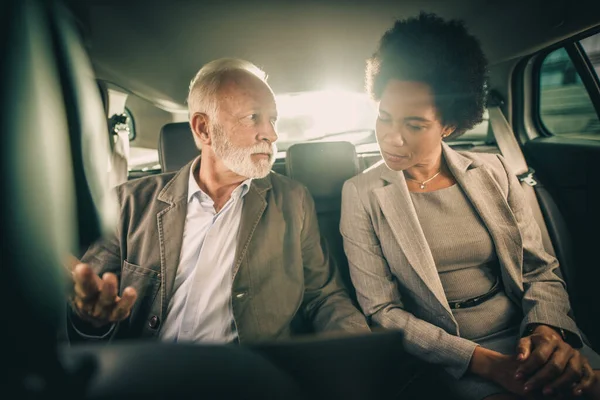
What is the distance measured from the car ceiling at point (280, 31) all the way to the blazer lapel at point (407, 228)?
112 centimetres

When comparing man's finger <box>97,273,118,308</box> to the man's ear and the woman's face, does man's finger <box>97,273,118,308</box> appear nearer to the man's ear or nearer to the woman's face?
the man's ear

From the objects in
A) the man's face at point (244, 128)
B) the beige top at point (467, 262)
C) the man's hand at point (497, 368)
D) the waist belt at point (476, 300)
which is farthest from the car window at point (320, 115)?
the man's hand at point (497, 368)

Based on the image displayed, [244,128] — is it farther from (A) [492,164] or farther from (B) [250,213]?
(A) [492,164]

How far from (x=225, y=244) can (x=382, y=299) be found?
25.2 inches

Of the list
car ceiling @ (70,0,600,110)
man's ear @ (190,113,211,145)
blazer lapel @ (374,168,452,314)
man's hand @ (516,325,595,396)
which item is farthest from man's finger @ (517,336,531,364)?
car ceiling @ (70,0,600,110)

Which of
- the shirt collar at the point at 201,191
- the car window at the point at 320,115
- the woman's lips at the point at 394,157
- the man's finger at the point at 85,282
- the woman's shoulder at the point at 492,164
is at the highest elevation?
the car window at the point at 320,115

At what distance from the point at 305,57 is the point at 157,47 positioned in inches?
37.1

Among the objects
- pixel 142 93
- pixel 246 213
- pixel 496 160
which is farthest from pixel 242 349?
pixel 142 93

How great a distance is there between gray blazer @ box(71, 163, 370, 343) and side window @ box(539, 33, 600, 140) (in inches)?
76.5

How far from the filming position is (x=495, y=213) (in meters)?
1.33

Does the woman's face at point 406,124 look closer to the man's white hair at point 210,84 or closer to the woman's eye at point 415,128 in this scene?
the woman's eye at point 415,128

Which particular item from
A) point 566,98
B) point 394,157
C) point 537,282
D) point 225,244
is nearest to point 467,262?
point 537,282

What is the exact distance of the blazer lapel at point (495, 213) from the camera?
1287 mm

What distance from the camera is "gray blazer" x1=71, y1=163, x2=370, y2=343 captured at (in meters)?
Result: 1.24
